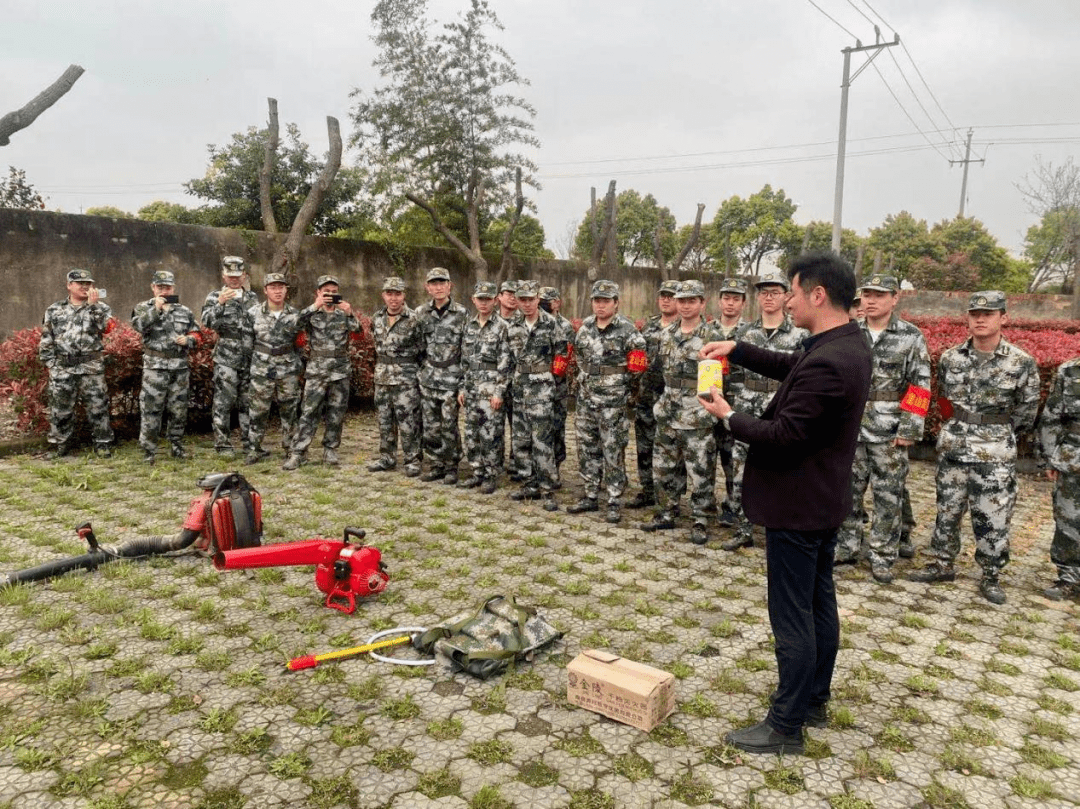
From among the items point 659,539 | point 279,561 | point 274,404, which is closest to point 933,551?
point 659,539

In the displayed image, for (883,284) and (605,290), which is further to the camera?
(605,290)

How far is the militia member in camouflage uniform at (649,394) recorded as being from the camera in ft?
21.1

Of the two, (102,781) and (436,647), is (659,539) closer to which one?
(436,647)

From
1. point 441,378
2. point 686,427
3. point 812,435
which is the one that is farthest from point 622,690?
point 441,378

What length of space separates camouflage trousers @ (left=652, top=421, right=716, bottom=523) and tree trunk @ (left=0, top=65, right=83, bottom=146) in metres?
7.77

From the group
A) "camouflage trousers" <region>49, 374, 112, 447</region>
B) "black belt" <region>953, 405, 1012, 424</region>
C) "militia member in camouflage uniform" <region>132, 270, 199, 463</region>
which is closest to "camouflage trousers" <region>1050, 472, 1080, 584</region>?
"black belt" <region>953, 405, 1012, 424</region>

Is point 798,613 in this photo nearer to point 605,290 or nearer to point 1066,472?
point 1066,472

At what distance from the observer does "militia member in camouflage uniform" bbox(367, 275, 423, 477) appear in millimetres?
7555

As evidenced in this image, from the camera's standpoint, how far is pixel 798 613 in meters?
2.87

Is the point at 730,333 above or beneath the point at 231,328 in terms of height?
above

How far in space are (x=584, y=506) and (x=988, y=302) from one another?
3.55 metres

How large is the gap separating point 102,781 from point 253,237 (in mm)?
13406

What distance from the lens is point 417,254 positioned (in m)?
17.9

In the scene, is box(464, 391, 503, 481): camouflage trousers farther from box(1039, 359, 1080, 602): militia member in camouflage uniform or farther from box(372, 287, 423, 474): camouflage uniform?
box(1039, 359, 1080, 602): militia member in camouflage uniform
